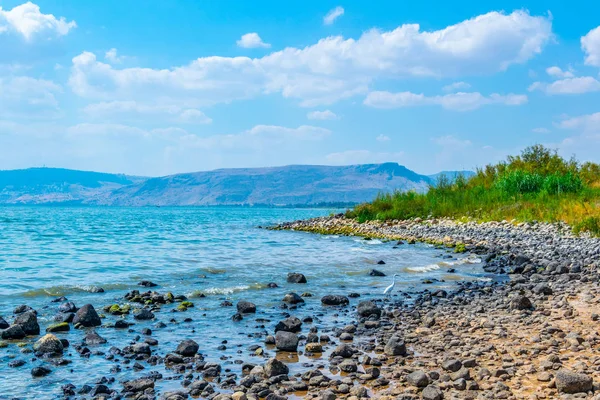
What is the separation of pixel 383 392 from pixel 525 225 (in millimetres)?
23533

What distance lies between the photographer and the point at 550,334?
8.27 meters

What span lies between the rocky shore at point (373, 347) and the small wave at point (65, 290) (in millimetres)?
1525

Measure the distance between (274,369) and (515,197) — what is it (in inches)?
1202

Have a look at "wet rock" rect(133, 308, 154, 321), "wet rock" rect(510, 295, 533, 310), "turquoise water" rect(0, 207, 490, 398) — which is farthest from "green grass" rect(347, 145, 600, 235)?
"wet rock" rect(133, 308, 154, 321)

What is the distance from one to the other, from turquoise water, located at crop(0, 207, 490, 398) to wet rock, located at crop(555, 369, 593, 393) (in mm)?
4318

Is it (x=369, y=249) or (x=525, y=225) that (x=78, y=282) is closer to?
(x=369, y=249)

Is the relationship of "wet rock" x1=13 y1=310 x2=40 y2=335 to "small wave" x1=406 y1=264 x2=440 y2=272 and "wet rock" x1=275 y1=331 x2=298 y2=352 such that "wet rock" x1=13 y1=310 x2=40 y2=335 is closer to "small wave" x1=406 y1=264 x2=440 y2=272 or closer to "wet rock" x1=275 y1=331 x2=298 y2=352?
"wet rock" x1=275 y1=331 x2=298 y2=352

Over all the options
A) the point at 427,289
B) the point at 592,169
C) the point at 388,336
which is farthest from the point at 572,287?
the point at 592,169

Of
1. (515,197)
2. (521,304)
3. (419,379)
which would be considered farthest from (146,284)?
(515,197)

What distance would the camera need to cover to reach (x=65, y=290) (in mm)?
14141

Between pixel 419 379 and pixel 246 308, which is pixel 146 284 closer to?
pixel 246 308

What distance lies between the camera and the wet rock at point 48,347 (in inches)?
318

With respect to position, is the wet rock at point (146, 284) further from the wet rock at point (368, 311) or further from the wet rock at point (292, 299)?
the wet rock at point (368, 311)

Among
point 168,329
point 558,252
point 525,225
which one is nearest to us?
point 168,329
